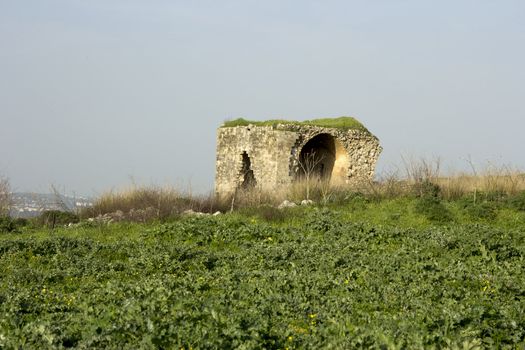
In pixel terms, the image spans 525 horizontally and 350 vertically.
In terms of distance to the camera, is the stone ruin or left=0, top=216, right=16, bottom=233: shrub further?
the stone ruin

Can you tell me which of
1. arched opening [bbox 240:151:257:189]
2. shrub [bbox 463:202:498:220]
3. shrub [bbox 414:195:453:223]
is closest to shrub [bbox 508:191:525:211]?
shrub [bbox 463:202:498:220]

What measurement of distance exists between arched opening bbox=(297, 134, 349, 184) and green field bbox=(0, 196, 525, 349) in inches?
369

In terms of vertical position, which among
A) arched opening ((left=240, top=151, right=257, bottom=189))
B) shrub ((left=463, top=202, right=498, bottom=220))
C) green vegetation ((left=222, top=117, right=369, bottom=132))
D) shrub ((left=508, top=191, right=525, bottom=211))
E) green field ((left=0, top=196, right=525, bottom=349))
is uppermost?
green vegetation ((left=222, top=117, right=369, bottom=132))

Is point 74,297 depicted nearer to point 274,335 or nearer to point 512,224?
point 274,335

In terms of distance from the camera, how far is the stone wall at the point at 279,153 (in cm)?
2352

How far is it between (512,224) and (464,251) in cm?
440

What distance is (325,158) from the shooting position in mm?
26188

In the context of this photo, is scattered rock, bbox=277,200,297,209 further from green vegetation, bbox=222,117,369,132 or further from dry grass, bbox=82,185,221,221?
green vegetation, bbox=222,117,369,132

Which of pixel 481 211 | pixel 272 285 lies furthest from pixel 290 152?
pixel 272 285

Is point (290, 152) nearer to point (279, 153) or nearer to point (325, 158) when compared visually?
point (279, 153)

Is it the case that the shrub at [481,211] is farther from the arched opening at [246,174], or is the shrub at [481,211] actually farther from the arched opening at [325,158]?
the arched opening at [246,174]

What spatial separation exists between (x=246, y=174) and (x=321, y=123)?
3372 millimetres

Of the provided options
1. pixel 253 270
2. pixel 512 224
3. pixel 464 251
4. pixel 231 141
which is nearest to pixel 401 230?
pixel 464 251

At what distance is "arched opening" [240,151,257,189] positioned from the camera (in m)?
25.5
